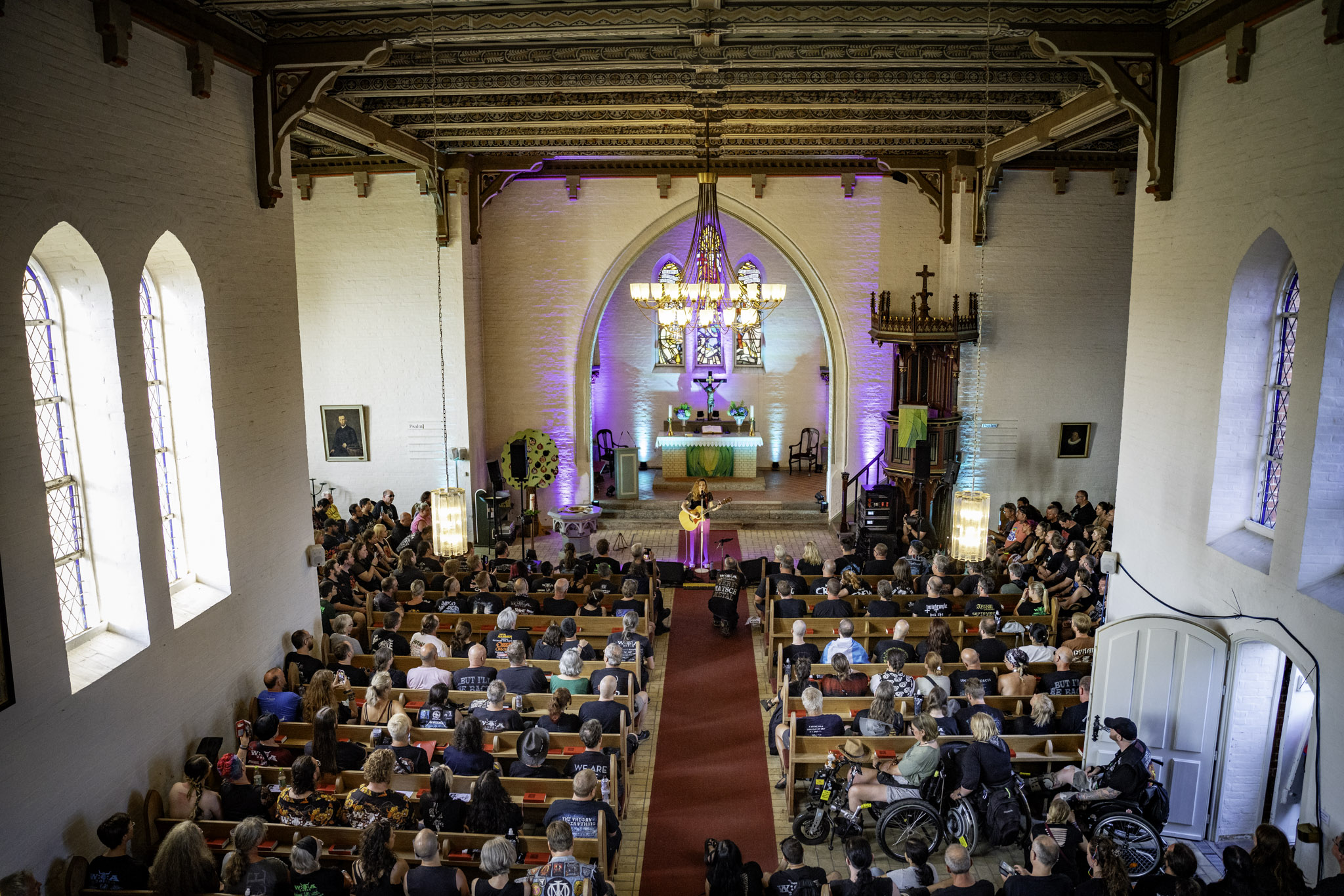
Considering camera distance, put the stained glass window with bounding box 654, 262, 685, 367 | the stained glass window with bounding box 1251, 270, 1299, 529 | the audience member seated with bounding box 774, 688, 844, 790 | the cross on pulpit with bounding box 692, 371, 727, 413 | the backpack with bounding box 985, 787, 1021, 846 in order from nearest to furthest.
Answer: the backpack with bounding box 985, 787, 1021, 846 → the stained glass window with bounding box 1251, 270, 1299, 529 → the audience member seated with bounding box 774, 688, 844, 790 → the stained glass window with bounding box 654, 262, 685, 367 → the cross on pulpit with bounding box 692, 371, 727, 413

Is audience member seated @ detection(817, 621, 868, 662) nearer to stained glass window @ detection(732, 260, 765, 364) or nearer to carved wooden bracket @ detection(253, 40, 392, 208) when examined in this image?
carved wooden bracket @ detection(253, 40, 392, 208)

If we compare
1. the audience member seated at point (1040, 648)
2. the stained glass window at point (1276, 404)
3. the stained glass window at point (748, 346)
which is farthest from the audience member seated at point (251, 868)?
the stained glass window at point (748, 346)

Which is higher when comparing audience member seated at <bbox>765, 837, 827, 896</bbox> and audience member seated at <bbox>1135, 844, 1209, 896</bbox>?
audience member seated at <bbox>1135, 844, 1209, 896</bbox>

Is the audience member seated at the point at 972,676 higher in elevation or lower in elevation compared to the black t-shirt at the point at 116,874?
higher

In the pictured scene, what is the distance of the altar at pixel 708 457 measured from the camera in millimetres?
20578

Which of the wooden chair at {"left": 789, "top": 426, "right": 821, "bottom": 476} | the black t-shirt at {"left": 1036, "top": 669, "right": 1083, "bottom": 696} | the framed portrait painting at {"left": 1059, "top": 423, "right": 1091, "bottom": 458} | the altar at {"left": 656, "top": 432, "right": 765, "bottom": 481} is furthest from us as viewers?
the wooden chair at {"left": 789, "top": 426, "right": 821, "bottom": 476}

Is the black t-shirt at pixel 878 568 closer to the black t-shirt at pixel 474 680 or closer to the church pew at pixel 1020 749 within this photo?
the church pew at pixel 1020 749

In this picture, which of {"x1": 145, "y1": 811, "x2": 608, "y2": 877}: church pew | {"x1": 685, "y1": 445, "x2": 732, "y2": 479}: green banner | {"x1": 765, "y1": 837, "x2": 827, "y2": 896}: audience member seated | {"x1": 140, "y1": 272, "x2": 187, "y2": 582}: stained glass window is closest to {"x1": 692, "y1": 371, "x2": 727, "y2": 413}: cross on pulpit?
{"x1": 685, "y1": 445, "x2": 732, "y2": 479}: green banner

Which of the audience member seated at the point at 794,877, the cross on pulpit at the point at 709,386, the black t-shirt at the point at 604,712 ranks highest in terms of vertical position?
the cross on pulpit at the point at 709,386

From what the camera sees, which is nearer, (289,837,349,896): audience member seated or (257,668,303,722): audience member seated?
(289,837,349,896): audience member seated

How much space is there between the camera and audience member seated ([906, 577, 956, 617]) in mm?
10648

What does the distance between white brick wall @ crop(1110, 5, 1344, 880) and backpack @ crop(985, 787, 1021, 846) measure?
1896mm

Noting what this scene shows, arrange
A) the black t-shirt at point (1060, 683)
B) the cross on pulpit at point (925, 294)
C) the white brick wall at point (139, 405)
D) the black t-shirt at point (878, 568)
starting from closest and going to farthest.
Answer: the white brick wall at point (139, 405)
the black t-shirt at point (1060, 683)
the black t-shirt at point (878, 568)
the cross on pulpit at point (925, 294)

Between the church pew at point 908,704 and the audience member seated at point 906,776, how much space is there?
1.01 m
